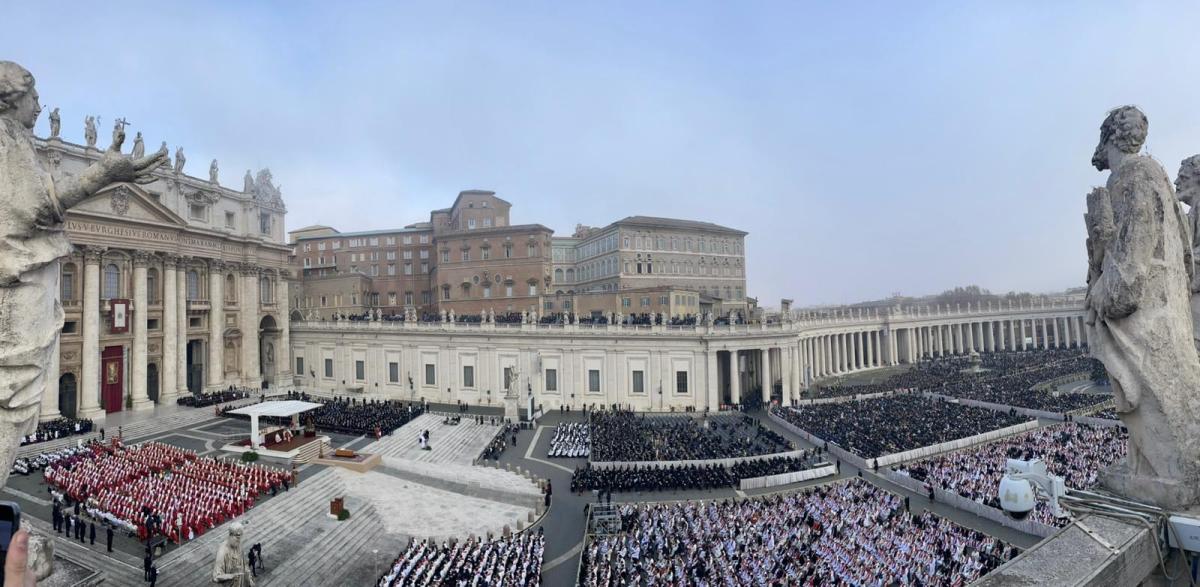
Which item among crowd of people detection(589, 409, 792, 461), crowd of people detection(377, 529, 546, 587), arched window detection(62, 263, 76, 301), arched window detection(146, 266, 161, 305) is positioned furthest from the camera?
arched window detection(146, 266, 161, 305)

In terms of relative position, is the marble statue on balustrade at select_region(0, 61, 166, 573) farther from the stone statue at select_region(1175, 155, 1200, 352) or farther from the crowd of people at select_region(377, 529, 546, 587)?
the crowd of people at select_region(377, 529, 546, 587)

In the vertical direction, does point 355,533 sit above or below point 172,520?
below

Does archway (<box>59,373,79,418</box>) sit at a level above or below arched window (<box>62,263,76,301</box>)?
below

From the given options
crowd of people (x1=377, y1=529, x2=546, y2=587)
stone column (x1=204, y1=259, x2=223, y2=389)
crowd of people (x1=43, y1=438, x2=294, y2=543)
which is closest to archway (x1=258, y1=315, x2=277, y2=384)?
stone column (x1=204, y1=259, x2=223, y2=389)

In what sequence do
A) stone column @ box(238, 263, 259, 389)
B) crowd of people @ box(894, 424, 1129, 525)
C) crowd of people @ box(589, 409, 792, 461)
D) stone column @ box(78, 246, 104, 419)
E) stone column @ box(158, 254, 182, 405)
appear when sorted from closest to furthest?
crowd of people @ box(894, 424, 1129, 525)
crowd of people @ box(589, 409, 792, 461)
stone column @ box(78, 246, 104, 419)
stone column @ box(158, 254, 182, 405)
stone column @ box(238, 263, 259, 389)

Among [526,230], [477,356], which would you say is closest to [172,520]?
[477,356]

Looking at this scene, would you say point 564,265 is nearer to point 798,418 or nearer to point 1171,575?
point 798,418

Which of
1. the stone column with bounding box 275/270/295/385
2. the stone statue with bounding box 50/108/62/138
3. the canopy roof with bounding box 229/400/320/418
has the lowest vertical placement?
the canopy roof with bounding box 229/400/320/418

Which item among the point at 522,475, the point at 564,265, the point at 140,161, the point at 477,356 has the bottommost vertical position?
the point at 522,475
